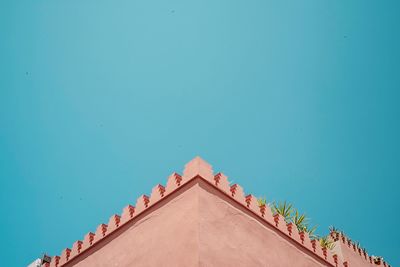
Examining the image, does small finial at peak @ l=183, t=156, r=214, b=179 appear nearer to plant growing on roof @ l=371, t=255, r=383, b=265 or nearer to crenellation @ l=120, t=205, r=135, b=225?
crenellation @ l=120, t=205, r=135, b=225

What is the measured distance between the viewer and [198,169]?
675 cm

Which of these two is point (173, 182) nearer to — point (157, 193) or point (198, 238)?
point (157, 193)

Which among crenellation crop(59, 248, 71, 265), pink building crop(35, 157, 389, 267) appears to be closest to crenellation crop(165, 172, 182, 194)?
pink building crop(35, 157, 389, 267)

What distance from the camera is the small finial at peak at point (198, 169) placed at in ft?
22.1

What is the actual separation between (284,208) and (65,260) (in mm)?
8495

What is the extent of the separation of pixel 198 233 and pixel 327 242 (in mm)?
8557

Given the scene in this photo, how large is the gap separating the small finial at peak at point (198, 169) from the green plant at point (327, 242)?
7288 mm

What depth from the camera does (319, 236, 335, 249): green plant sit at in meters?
12.3

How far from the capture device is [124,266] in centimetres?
666

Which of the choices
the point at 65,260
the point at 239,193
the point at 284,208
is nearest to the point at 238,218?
the point at 239,193

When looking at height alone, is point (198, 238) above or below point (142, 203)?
below

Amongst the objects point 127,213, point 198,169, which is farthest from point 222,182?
point 127,213

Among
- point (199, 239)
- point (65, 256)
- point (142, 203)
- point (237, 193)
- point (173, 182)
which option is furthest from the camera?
point (65, 256)

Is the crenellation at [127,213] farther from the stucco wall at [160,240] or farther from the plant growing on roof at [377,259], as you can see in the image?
the plant growing on roof at [377,259]
